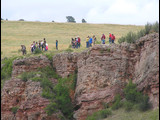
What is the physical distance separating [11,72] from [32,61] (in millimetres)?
2356

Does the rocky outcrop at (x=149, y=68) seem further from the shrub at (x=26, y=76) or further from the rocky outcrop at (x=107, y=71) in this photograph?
the shrub at (x=26, y=76)

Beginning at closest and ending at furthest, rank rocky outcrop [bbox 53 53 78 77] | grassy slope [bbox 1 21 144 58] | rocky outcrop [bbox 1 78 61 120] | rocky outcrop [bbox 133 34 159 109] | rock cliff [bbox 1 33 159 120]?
rocky outcrop [bbox 133 34 159 109] → rock cliff [bbox 1 33 159 120] → rocky outcrop [bbox 1 78 61 120] → rocky outcrop [bbox 53 53 78 77] → grassy slope [bbox 1 21 144 58]

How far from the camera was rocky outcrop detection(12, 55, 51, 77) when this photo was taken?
33.6m

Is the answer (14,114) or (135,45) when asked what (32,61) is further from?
(135,45)

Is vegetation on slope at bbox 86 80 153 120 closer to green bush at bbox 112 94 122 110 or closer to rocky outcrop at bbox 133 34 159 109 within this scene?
green bush at bbox 112 94 122 110

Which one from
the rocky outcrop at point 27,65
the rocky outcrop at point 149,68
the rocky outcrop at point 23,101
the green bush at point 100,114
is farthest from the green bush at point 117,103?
the rocky outcrop at point 27,65

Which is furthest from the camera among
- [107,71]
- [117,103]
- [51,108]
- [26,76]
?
[26,76]

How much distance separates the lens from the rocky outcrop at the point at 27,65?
110ft

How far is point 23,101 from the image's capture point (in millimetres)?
30828

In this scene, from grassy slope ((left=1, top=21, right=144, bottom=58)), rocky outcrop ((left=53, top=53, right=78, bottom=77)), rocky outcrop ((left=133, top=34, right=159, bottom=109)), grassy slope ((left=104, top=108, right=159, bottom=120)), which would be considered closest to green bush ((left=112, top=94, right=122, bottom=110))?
grassy slope ((left=104, top=108, right=159, bottom=120))

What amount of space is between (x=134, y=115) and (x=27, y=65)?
1241 cm

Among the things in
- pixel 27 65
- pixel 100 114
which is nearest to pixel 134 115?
pixel 100 114

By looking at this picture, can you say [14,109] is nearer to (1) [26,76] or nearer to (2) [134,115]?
(1) [26,76]

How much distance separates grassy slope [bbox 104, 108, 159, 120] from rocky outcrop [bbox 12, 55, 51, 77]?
969 centimetres
